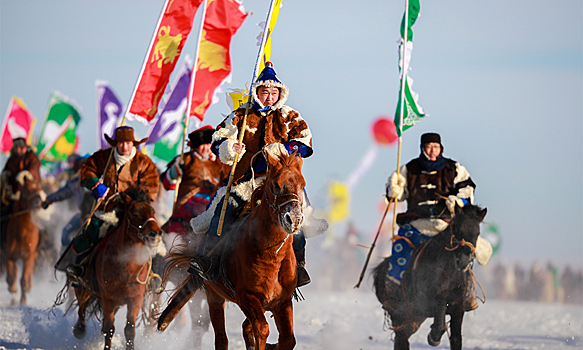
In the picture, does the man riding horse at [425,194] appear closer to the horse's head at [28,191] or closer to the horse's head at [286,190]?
the horse's head at [286,190]

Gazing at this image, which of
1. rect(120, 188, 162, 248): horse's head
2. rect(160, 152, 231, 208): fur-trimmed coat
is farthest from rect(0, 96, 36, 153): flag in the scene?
rect(120, 188, 162, 248): horse's head

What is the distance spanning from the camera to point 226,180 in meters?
7.16

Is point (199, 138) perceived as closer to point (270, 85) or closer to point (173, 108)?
point (173, 108)

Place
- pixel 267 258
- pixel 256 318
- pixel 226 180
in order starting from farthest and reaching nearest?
pixel 226 180 < pixel 267 258 < pixel 256 318

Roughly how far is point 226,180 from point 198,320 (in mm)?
3434

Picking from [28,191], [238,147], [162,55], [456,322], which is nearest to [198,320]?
[456,322]

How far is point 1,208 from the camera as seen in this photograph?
14172 millimetres

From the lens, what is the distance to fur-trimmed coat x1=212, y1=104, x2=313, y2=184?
6.71 metres

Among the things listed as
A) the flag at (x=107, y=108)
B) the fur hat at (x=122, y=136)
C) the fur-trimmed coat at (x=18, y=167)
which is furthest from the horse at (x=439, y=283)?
the flag at (x=107, y=108)

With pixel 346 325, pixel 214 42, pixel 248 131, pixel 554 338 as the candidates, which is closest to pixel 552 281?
pixel 554 338

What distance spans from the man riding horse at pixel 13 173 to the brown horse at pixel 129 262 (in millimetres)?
6160

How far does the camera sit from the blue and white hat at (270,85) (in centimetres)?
677

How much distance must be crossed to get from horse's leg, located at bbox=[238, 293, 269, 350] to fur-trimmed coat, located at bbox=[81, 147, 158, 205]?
11.9 ft

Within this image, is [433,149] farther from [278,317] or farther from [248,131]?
[278,317]
